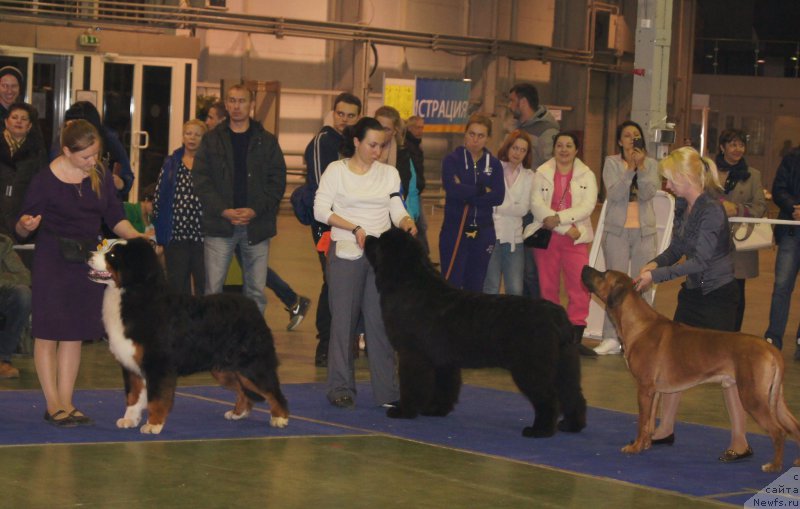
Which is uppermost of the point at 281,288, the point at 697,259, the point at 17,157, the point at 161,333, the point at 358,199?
the point at 17,157

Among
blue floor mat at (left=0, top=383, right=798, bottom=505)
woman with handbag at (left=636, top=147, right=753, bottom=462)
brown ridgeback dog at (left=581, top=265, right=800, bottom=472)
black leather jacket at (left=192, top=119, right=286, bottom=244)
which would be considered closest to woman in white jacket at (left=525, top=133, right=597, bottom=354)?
blue floor mat at (left=0, top=383, right=798, bottom=505)

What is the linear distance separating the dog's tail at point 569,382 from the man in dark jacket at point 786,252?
4.04 metres

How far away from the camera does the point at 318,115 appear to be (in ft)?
85.9

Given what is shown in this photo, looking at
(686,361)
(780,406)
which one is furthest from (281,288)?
(780,406)

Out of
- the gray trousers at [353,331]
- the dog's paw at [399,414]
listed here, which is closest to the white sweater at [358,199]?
the gray trousers at [353,331]

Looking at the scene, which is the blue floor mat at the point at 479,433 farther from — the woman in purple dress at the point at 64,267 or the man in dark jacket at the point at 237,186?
the man in dark jacket at the point at 237,186

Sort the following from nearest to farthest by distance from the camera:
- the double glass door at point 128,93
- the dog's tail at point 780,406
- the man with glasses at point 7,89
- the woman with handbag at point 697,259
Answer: the dog's tail at point 780,406 → the woman with handbag at point 697,259 → the man with glasses at point 7,89 → the double glass door at point 128,93

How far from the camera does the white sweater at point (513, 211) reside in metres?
10.3

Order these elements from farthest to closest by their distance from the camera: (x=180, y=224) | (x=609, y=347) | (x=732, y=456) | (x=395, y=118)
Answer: (x=609, y=347)
(x=180, y=224)
(x=395, y=118)
(x=732, y=456)

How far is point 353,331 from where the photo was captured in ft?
25.8

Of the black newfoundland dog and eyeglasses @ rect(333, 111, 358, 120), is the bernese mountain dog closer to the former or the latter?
the black newfoundland dog

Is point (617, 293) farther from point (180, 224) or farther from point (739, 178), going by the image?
point (739, 178)

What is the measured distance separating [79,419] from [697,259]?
139 inches

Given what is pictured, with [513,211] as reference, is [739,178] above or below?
above
